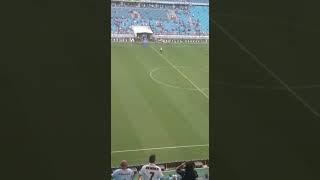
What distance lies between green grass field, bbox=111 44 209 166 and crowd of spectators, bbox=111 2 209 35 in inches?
215

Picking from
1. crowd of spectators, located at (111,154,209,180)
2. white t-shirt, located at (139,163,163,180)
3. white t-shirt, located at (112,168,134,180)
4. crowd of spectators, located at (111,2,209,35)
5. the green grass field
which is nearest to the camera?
crowd of spectators, located at (111,154,209,180)

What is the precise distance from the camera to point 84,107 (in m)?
2.05

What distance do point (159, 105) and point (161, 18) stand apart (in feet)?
46.1

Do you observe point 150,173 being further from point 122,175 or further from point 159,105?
point 159,105

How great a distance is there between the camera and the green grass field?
9734mm

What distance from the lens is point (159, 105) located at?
41.2ft
